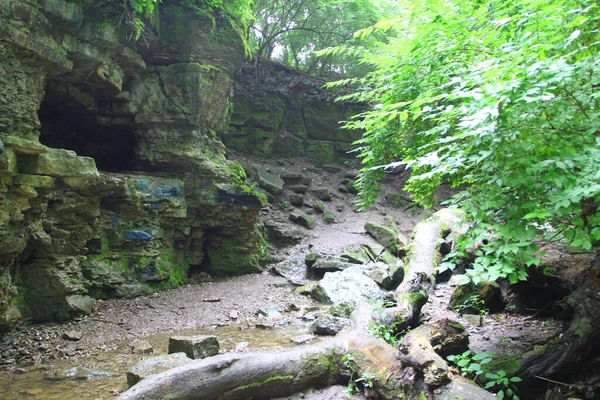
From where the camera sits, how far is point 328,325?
588 cm

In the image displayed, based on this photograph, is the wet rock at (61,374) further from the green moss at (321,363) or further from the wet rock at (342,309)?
the wet rock at (342,309)

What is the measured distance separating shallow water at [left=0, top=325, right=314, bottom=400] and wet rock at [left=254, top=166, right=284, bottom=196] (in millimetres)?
7681

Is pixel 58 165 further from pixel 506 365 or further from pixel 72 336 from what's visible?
pixel 506 365

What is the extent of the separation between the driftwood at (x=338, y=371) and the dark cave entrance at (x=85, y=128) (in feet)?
22.5

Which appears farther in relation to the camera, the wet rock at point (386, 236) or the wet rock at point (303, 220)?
the wet rock at point (303, 220)

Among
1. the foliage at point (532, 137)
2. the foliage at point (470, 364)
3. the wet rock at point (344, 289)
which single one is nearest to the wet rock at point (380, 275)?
the wet rock at point (344, 289)

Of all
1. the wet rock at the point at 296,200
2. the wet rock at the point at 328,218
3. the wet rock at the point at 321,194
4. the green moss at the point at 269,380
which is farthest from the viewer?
the wet rock at the point at 321,194

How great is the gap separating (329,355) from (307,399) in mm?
510

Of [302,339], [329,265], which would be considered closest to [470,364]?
[302,339]

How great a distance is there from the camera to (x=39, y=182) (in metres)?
5.40

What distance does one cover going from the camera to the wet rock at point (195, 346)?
14.2 feet

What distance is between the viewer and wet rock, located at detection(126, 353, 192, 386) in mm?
3564

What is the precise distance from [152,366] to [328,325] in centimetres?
288

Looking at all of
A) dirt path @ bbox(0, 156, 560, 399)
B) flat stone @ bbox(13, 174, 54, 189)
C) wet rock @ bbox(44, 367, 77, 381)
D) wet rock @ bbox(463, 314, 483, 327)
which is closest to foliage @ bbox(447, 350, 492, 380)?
dirt path @ bbox(0, 156, 560, 399)
